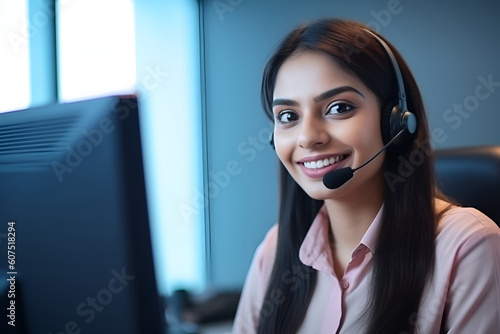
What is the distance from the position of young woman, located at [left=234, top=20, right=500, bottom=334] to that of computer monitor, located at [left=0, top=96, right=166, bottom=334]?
1.79 feet

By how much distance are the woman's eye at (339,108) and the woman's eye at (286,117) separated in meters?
0.09

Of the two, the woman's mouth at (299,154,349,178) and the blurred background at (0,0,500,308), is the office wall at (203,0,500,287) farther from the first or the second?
the woman's mouth at (299,154,349,178)

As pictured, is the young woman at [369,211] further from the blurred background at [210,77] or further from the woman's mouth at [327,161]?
the blurred background at [210,77]

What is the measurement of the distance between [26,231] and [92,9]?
1715mm

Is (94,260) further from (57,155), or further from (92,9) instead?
(92,9)

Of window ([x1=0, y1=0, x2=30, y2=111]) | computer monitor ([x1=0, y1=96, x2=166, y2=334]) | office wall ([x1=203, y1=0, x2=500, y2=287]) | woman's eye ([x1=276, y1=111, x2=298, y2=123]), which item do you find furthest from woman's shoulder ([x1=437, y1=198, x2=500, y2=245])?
office wall ([x1=203, y1=0, x2=500, y2=287])

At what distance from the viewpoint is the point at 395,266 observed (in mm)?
961

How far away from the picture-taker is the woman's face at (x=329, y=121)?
0.97 m

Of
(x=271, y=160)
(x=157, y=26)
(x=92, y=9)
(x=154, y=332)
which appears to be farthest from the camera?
(x=271, y=160)

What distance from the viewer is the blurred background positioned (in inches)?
75.4

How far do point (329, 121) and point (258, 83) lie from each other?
1907mm

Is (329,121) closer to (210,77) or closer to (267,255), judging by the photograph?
(267,255)

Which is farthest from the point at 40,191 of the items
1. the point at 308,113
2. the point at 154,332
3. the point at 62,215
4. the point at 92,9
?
the point at 92,9

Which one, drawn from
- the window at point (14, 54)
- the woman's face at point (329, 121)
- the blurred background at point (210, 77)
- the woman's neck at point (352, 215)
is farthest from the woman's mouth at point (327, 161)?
the window at point (14, 54)
